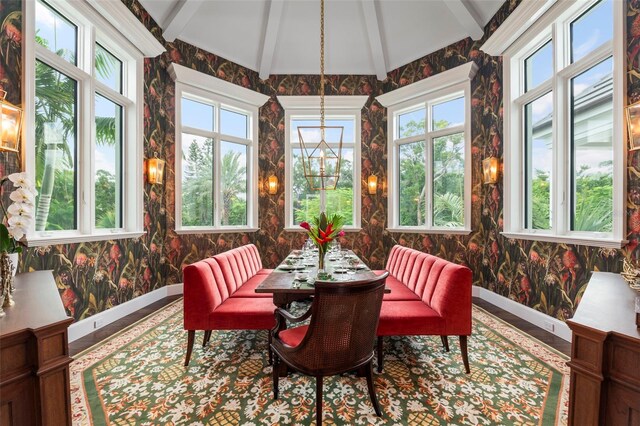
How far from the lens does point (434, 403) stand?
199cm

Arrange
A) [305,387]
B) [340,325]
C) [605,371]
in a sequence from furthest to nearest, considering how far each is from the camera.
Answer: [305,387] → [340,325] → [605,371]

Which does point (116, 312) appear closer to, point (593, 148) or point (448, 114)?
point (593, 148)

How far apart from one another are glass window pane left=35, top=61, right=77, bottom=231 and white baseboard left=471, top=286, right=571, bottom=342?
5483 mm

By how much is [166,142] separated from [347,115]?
354 cm

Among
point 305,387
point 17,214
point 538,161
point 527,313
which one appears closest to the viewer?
point 17,214

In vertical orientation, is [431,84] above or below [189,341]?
above

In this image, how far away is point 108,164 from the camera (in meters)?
3.89

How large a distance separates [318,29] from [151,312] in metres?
5.58

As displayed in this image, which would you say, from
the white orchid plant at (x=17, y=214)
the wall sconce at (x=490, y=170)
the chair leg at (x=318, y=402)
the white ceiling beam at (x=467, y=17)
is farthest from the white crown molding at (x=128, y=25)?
the wall sconce at (x=490, y=170)

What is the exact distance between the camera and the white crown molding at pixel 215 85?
15.6ft

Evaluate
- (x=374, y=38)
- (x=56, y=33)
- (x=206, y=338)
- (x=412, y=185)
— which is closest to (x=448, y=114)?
(x=412, y=185)

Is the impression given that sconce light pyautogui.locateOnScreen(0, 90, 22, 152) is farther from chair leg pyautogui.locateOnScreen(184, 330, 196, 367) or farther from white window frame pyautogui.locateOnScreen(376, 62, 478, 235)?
white window frame pyautogui.locateOnScreen(376, 62, 478, 235)

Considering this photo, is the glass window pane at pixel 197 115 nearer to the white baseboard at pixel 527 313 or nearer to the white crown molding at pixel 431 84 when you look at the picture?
the white crown molding at pixel 431 84

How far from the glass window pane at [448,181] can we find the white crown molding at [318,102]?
5.81 ft
